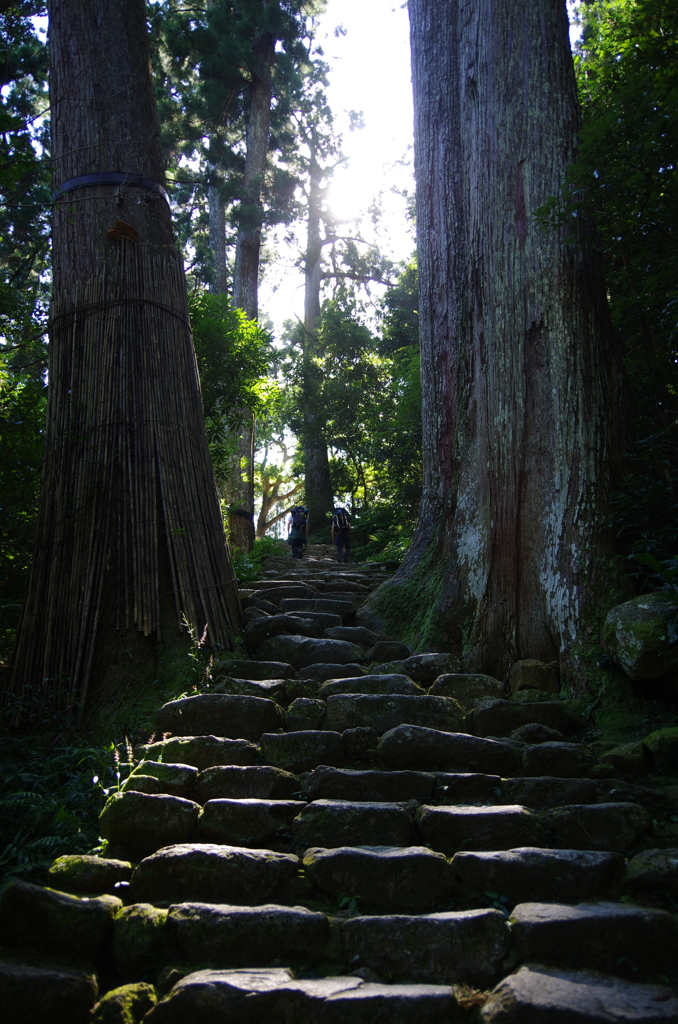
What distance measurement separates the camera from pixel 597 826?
254cm

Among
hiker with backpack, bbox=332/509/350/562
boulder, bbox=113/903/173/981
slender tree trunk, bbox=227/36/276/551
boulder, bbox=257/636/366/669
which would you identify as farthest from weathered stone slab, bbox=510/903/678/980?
slender tree trunk, bbox=227/36/276/551

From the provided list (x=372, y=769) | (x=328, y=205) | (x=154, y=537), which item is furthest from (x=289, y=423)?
(x=372, y=769)

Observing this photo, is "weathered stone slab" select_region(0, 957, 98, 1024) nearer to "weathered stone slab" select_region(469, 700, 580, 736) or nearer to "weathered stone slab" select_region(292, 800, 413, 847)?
"weathered stone slab" select_region(292, 800, 413, 847)

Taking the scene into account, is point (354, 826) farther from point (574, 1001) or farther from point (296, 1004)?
point (574, 1001)

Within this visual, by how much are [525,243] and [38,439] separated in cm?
388

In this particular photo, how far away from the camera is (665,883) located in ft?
7.43

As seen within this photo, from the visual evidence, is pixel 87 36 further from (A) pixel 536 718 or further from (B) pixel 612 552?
(A) pixel 536 718

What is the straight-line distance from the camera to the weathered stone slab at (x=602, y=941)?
2.00 m

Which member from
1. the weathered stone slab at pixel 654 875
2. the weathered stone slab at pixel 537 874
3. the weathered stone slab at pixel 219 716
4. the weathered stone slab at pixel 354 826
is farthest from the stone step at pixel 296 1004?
the weathered stone slab at pixel 219 716

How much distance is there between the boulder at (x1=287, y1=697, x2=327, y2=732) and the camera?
3361 millimetres

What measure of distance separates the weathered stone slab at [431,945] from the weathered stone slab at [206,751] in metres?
1.08

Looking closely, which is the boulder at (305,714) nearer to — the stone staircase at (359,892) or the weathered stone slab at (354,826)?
the stone staircase at (359,892)

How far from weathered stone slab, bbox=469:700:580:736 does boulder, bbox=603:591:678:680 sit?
412 millimetres

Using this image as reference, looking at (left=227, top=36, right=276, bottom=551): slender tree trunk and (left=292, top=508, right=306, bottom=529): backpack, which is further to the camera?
(left=227, top=36, right=276, bottom=551): slender tree trunk
